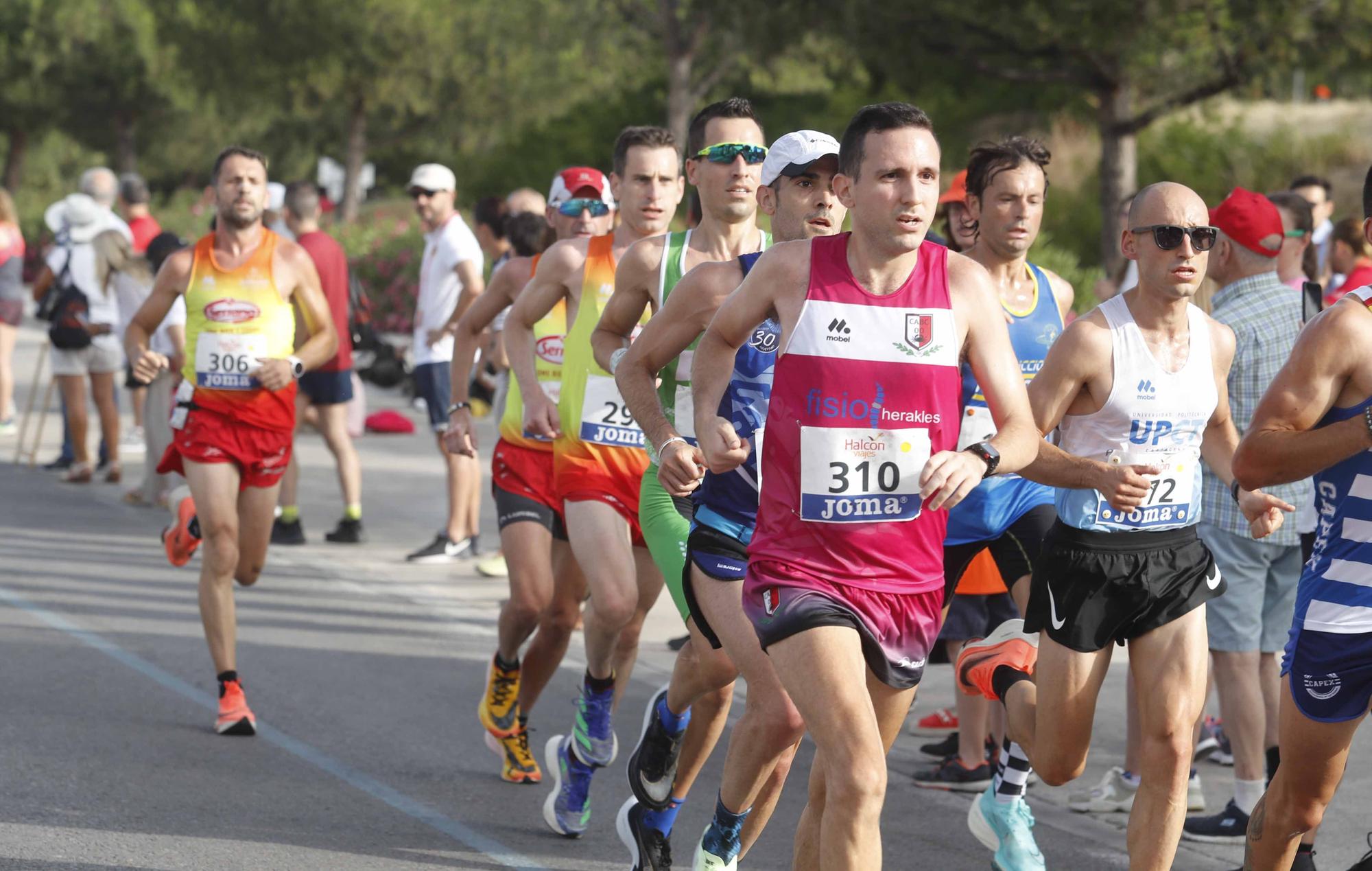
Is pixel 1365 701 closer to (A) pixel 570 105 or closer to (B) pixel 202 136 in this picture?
(A) pixel 570 105

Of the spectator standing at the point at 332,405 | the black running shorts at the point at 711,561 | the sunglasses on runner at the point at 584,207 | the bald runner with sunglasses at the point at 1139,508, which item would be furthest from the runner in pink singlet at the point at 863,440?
the spectator standing at the point at 332,405

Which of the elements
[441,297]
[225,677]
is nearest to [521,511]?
[225,677]

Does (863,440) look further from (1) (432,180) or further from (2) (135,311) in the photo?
(2) (135,311)

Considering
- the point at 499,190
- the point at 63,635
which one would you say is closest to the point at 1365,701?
the point at 63,635

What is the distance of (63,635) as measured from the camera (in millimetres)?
8469

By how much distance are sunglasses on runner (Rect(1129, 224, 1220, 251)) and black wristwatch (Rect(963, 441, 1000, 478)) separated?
43.7 inches

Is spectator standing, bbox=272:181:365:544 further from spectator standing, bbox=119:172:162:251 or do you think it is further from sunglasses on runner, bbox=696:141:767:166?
sunglasses on runner, bbox=696:141:767:166

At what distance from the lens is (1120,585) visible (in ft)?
15.2

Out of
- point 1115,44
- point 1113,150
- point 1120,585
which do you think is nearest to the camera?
point 1120,585

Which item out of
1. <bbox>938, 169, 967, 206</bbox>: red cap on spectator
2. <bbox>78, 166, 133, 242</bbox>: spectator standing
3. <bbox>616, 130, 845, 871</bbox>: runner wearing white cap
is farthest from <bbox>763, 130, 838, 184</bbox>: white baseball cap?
<bbox>78, 166, 133, 242</bbox>: spectator standing

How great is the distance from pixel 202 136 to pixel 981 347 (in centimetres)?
5058

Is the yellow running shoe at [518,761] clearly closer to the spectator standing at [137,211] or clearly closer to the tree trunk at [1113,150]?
the spectator standing at [137,211]

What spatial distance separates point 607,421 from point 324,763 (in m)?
1.75

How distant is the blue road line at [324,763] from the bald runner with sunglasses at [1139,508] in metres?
1.79
